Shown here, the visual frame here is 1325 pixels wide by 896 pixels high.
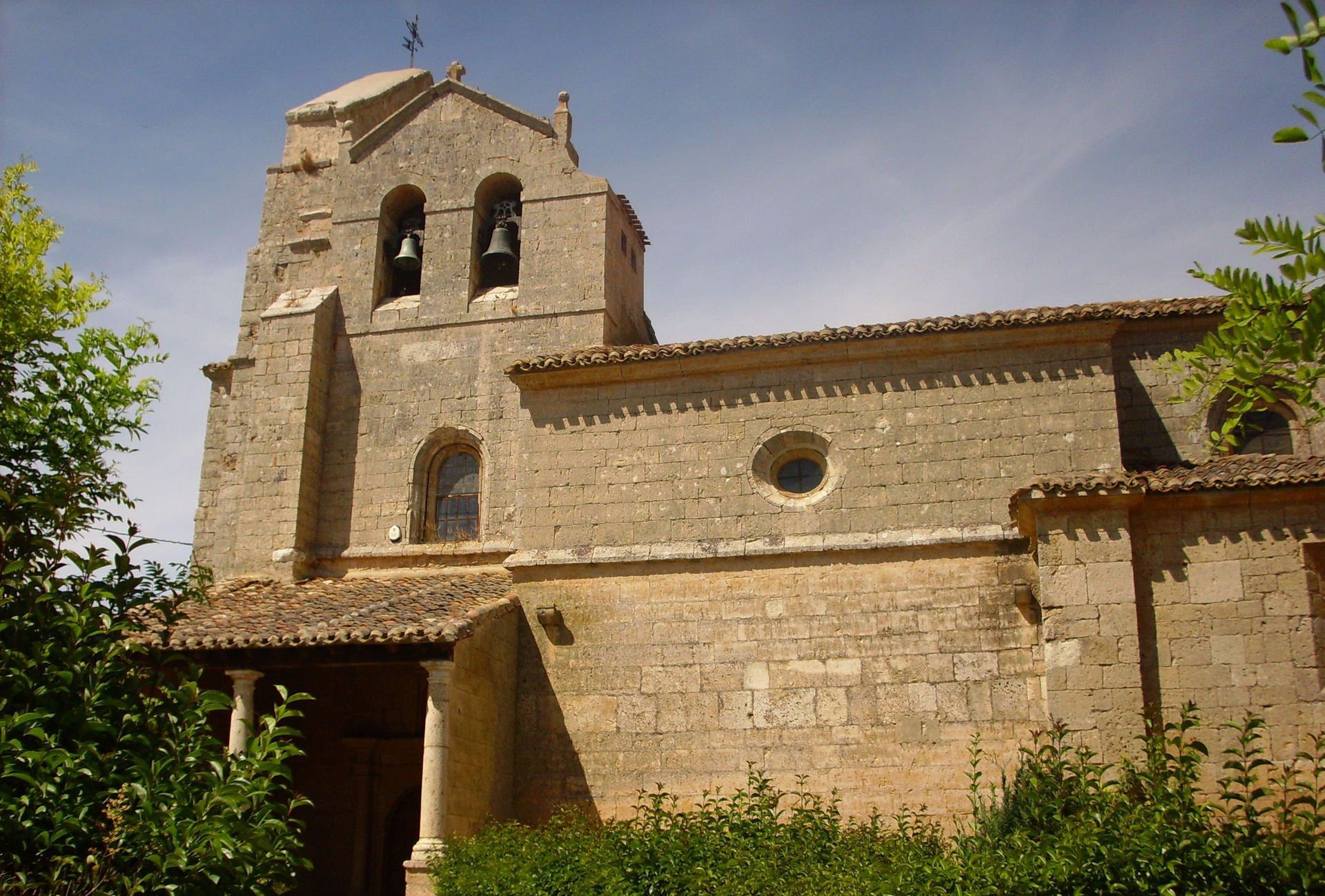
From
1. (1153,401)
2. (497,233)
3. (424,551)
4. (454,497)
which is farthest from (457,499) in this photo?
(1153,401)

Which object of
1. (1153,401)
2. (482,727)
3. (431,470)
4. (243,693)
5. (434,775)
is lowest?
(434,775)

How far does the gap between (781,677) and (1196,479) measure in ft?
16.1

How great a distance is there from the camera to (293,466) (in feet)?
56.8

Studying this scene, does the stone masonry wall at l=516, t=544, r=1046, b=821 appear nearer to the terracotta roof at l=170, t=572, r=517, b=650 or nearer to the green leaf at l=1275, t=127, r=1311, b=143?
the terracotta roof at l=170, t=572, r=517, b=650

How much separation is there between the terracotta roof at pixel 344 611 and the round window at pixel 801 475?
11.9 feet

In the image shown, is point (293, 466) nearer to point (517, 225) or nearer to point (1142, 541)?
point (517, 225)

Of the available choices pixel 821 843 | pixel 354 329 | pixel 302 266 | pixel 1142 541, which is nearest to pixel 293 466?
pixel 354 329

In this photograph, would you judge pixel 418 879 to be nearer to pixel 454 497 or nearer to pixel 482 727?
pixel 482 727

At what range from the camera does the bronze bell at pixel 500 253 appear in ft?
59.8

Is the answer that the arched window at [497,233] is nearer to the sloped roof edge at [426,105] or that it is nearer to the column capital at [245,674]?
the sloped roof edge at [426,105]

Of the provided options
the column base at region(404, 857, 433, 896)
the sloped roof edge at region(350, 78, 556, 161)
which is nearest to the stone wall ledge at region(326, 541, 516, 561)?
the column base at region(404, 857, 433, 896)

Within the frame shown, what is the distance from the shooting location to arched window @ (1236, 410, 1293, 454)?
1453cm

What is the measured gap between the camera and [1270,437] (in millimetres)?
14609

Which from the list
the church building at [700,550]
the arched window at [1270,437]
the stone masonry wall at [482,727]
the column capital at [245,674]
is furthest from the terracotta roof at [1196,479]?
the column capital at [245,674]
